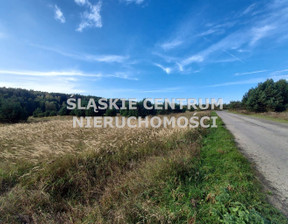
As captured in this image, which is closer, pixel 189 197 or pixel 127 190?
pixel 189 197

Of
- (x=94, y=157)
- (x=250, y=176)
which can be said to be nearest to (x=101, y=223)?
(x=94, y=157)

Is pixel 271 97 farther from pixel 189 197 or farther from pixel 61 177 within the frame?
pixel 61 177

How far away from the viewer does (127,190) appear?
2469 millimetres

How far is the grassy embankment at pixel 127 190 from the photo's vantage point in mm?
1765

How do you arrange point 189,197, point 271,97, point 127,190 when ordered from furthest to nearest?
point 271,97 → point 127,190 → point 189,197

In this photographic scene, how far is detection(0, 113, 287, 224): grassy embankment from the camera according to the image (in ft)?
5.79

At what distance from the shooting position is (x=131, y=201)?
2.07 meters

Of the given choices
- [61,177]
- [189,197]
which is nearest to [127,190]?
[189,197]

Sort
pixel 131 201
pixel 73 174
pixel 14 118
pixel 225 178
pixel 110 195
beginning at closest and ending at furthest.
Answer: pixel 131 201 → pixel 110 195 → pixel 225 178 → pixel 73 174 → pixel 14 118

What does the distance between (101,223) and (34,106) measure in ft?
237

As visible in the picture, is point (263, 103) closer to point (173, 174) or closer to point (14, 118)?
point (173, 174)

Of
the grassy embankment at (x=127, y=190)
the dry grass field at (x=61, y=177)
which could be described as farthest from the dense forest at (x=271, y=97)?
the dry grass field at (x=61, y=177)

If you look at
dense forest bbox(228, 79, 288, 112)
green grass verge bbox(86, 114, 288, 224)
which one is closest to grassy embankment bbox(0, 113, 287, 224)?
green grass verge bbox(86, 114, 288, 224)

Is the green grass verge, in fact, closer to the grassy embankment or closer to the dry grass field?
the grassy embankment
